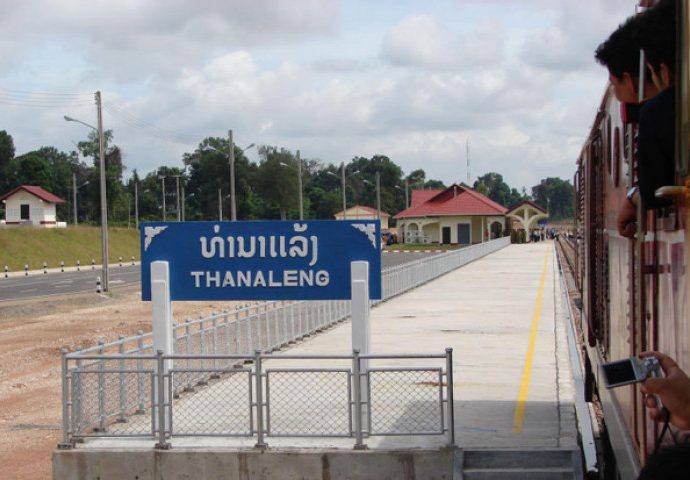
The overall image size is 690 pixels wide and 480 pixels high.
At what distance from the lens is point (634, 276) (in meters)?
4.97

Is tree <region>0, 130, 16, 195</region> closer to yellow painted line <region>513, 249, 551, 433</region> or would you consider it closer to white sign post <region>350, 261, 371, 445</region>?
yellow painted line <region>513, 249, 551, 433</region>

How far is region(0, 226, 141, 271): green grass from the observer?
229 ft

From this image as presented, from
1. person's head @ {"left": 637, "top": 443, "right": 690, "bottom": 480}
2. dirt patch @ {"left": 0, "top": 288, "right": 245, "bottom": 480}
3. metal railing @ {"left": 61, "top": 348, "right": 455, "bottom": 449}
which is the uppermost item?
person's head @ {"left": 637, "top": 443, "right": 690, "bottom": 480}

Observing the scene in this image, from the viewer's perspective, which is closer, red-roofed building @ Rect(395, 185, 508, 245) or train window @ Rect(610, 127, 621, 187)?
train window @ Rect(610, 127, 621, 187)

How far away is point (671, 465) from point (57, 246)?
78.0 meters

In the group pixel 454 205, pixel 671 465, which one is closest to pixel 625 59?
pixel 671 465

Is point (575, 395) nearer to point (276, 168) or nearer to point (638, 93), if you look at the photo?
point (638, 93)

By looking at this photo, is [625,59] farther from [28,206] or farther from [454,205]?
[454,205]

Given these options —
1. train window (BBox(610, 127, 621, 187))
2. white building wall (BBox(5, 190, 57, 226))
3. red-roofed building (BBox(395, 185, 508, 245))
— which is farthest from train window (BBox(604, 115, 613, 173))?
red-roofed building (BBox(395, 185, 508, 245))

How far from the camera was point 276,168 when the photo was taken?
75625mm

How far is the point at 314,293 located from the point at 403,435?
2.11 m

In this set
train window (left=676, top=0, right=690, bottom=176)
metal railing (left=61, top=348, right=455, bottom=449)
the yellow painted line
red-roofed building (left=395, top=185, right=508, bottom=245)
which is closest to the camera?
train window (left=676, top=0, right=690, bottom=176)

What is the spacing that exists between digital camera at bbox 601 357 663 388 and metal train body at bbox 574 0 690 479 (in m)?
0.50

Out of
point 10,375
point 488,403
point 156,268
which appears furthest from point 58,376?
point 488,403
